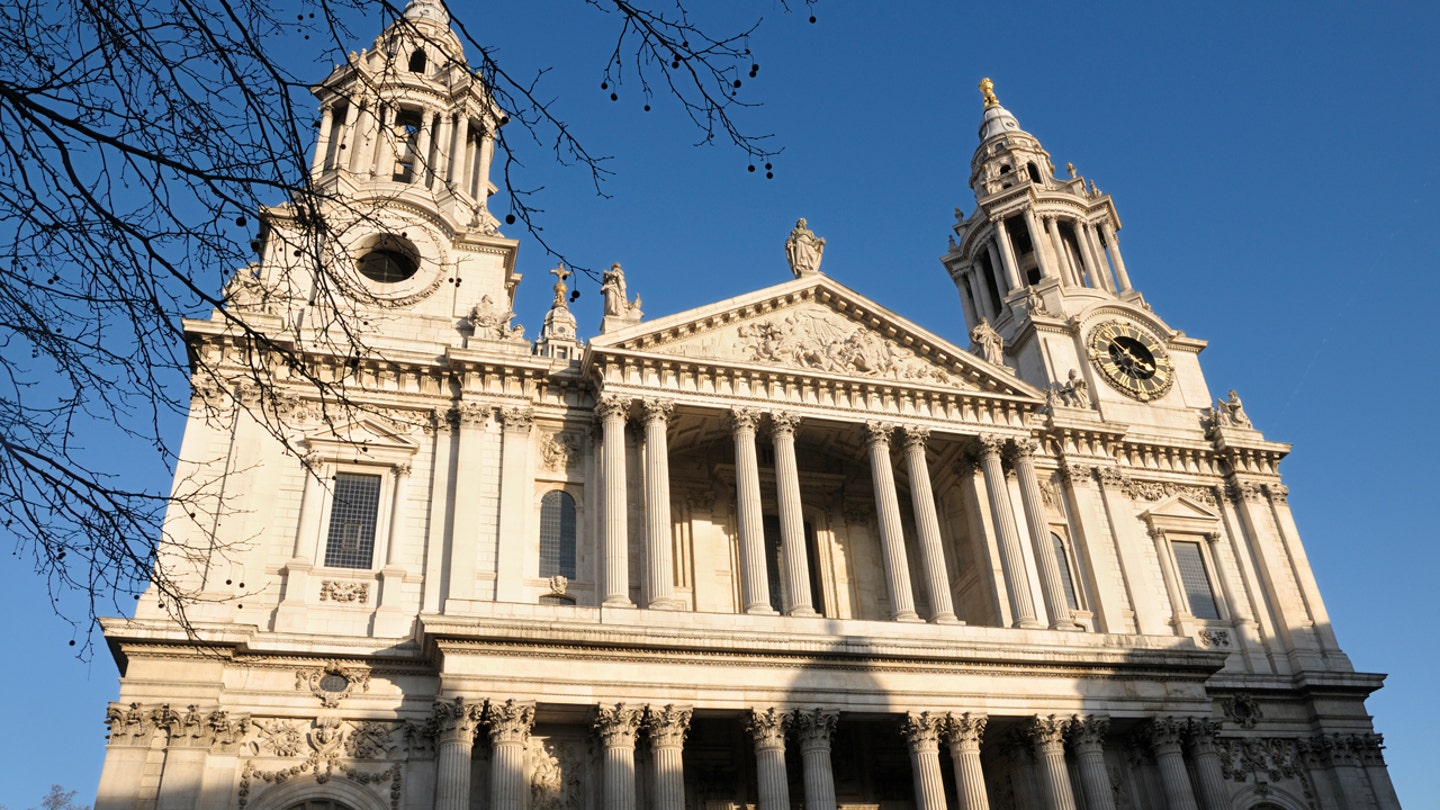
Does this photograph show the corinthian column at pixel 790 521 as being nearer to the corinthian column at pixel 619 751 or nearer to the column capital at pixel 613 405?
the column capital at pixel 613 405

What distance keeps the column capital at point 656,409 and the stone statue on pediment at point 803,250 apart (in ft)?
21.9

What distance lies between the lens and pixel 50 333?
290 inches

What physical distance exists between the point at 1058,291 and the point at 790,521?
18.1 metres

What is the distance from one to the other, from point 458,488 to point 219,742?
755 cm

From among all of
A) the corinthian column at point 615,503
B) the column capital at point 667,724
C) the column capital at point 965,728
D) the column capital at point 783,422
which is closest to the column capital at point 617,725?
the column capital at point 667,724

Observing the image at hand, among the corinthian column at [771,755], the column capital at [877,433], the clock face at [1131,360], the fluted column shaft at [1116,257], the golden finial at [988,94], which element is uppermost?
the golden finial at [988,94]

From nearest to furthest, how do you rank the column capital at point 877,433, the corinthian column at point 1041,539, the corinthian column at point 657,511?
the corinthian column at point 657,511 < the corinthian column at point 1041,539 < the column capital at point 877,433

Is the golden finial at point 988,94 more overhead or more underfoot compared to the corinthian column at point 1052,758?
more overhead

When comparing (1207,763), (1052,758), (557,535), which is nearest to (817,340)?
(557,535)

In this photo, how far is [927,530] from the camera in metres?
28.4

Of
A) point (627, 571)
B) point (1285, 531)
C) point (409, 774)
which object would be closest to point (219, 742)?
point (409, 774)

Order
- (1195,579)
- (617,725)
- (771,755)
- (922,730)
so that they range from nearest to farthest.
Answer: (617,725)
(771,755)
(922,730)
(1195,579)

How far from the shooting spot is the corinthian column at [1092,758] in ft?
81.7

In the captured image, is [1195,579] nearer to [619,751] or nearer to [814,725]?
[814,725]
